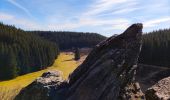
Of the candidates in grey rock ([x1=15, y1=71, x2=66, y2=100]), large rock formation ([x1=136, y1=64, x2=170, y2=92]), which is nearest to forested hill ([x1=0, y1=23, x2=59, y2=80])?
large rock formation ([x1=136, y1=64, x2=170, y2=92])

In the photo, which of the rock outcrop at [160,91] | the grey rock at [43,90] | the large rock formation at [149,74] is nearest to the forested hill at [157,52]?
the large rock formation at [149,74]

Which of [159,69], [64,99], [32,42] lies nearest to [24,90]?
[64,99]

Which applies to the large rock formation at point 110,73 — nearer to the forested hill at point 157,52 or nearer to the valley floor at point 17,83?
the valley floor at point 17,83

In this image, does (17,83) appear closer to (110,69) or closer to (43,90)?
(43,90)

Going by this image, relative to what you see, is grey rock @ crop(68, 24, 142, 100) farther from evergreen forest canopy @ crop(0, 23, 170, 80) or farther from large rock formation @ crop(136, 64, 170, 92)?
evergreen forest canopy @ crop(0, 23, 170, 80)

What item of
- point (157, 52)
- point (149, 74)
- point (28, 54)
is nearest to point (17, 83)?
point (28, 54)

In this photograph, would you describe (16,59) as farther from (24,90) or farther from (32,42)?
(24,90)
